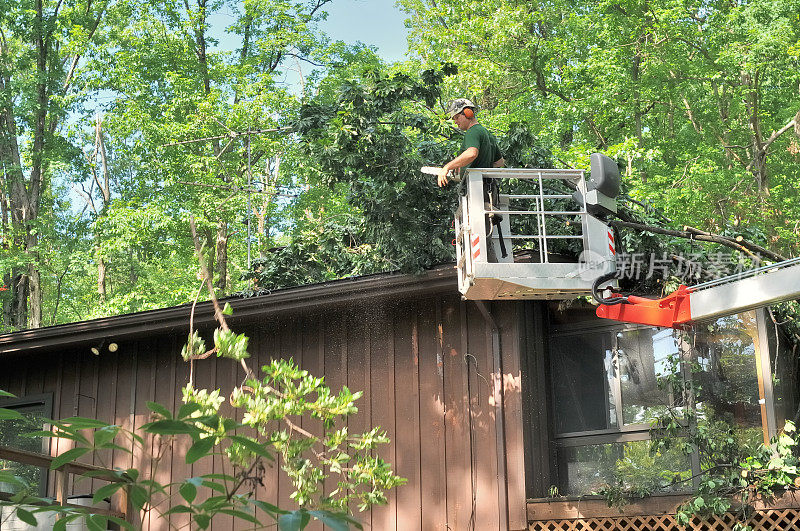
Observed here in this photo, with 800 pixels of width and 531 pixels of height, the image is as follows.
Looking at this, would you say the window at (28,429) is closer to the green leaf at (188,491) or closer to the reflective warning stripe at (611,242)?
the reflective warning stripe at (611,242)

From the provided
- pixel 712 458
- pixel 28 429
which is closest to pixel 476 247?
pixel 712 458

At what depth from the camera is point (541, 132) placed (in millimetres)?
23891

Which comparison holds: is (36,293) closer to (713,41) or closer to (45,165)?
(45,165)

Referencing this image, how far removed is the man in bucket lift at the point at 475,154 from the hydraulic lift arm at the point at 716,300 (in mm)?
1319

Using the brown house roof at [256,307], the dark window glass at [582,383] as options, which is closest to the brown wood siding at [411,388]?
the brown house roof at [256,307]

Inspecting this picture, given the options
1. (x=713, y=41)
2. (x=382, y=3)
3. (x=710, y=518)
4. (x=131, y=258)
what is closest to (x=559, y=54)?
(x=713, y=41)

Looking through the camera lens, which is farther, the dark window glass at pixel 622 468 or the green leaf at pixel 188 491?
the dark window glass at pixel 622 468

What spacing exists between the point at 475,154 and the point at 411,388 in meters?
3.43

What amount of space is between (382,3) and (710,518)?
40393 mm

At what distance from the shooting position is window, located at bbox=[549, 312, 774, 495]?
29.6 feet

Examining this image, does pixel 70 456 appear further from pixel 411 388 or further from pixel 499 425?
pixel 411 388

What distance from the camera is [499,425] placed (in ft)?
30.3

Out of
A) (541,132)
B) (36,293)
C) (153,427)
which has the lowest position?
(153,427)

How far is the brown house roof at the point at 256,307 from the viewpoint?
9578mm
